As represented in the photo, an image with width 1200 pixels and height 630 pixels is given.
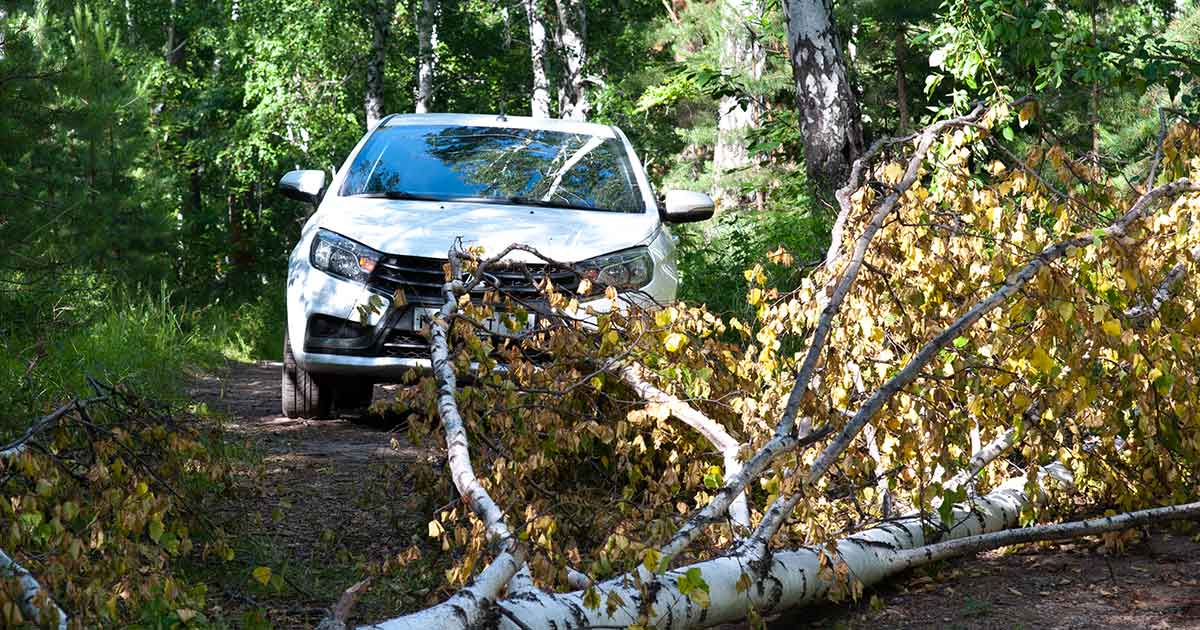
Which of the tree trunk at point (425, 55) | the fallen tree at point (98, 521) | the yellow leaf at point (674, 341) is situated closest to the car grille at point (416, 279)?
the yellow leaf at point (674, 341)

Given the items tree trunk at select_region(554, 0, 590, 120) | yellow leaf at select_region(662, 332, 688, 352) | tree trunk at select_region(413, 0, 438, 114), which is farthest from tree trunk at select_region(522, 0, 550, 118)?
yellow leaf at select_region(662, 332, 688, 352)

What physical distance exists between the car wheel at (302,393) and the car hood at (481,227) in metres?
0.85

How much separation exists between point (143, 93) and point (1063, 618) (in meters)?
17.2

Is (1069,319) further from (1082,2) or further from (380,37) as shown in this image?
(380,37)

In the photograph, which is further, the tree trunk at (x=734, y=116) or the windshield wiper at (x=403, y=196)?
the tree trunk at (x=734, y=116)

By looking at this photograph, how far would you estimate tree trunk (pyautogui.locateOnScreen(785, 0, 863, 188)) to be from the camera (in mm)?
9477

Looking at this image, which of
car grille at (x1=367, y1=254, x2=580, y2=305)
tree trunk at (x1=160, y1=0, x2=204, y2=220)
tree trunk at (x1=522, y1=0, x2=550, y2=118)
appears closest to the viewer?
car grille at (x1=367, y1=254, x2=580, y2=305)

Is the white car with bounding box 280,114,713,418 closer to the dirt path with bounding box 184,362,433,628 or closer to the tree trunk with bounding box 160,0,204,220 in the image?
the dirt path with bounding box 184,362,433,628

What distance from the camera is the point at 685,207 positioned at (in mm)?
7117

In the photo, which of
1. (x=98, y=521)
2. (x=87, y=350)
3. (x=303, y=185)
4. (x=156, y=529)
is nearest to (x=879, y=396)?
(x=156, y=529)

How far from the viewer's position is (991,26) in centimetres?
960

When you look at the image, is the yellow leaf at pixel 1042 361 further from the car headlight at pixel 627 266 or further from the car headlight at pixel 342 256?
the car headlight at pixel 342 256

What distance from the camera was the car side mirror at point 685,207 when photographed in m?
7.12

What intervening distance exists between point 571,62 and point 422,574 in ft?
55.3
